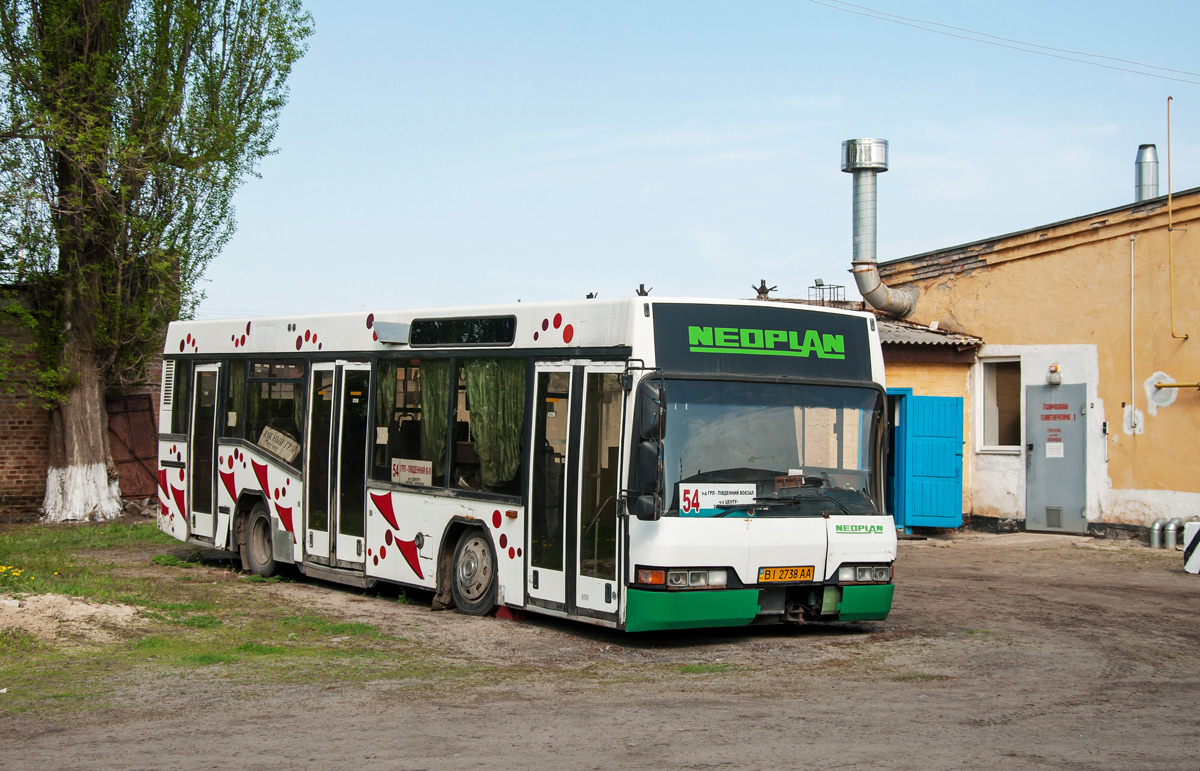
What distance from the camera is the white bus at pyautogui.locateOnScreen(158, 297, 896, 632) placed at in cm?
900

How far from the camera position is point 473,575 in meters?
10.9

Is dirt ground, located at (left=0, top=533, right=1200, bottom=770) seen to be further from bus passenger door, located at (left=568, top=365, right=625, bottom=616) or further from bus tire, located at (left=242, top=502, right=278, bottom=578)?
bus tire, located at (left=242, top=502, right=278, bottom=578)

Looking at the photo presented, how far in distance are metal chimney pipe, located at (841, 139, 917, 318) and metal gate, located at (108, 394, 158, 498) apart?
13975 millimetres

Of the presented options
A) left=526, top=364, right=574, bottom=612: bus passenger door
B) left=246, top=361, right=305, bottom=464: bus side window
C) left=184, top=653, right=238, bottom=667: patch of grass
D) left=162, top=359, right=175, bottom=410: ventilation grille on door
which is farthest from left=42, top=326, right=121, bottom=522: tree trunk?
left=526, top=364, right=574, bottom=612: bus passenger door

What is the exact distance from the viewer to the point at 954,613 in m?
11.5

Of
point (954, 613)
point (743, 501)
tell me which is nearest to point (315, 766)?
point (743, 501)

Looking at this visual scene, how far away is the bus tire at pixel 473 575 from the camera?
1069 cm

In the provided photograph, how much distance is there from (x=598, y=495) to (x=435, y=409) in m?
2.54

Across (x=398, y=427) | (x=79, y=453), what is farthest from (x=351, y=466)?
(x=79, y=453)

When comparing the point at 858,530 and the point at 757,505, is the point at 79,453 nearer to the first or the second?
the point at 757,505

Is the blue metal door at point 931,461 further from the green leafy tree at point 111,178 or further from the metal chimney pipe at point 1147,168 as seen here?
the green leafy tree at point 111,178

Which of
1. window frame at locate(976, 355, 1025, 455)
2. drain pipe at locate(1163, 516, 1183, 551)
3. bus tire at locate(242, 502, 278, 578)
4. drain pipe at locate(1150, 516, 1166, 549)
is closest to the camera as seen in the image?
bus tire at locate(242, 502, 278, 578)

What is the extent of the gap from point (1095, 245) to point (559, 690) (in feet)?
46.7

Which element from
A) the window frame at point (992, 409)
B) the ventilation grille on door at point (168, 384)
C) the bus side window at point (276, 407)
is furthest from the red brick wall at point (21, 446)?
the window frame at point (992, 409)
